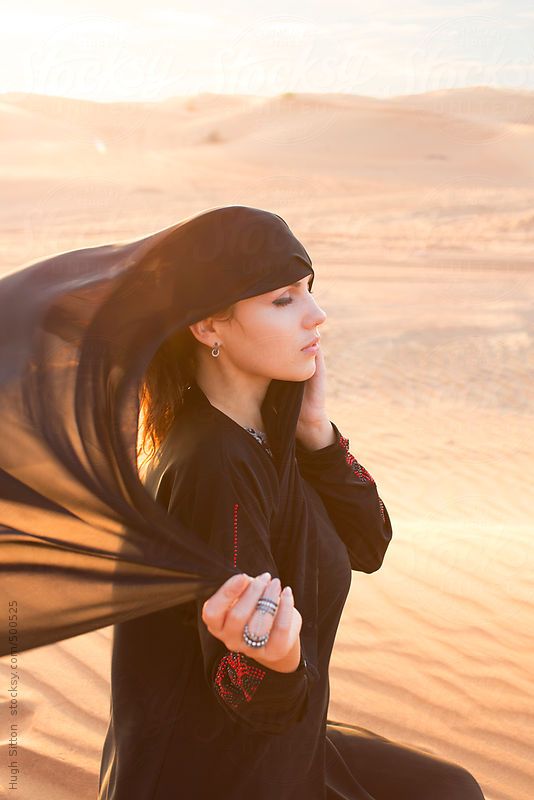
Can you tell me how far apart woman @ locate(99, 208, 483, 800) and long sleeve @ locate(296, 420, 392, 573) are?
0.11 meters

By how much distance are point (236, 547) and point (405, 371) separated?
12021mm

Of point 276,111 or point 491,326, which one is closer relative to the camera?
point 491,326

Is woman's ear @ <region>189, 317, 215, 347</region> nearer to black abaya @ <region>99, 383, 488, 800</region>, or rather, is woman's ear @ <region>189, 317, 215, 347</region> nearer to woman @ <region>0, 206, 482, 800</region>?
woman @ <region>0, 206, 482, 800</region>

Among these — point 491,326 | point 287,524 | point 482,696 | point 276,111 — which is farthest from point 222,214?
point 276,111

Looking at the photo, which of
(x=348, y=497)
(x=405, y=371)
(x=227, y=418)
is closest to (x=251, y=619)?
(x=227, y=418)

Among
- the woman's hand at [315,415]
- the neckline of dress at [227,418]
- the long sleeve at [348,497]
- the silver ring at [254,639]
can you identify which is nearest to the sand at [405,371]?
the long sleeve at [348,497]

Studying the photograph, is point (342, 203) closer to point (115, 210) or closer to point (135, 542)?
point (115, 210)

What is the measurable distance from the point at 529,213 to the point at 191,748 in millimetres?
24041

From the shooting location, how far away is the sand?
15.2ft

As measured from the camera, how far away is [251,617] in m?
2.20

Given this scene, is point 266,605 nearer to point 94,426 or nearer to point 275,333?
point 94,426

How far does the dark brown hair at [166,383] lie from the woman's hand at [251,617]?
1.91 ft

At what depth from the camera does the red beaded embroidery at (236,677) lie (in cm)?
231

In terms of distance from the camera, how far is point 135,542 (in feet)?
7.83
